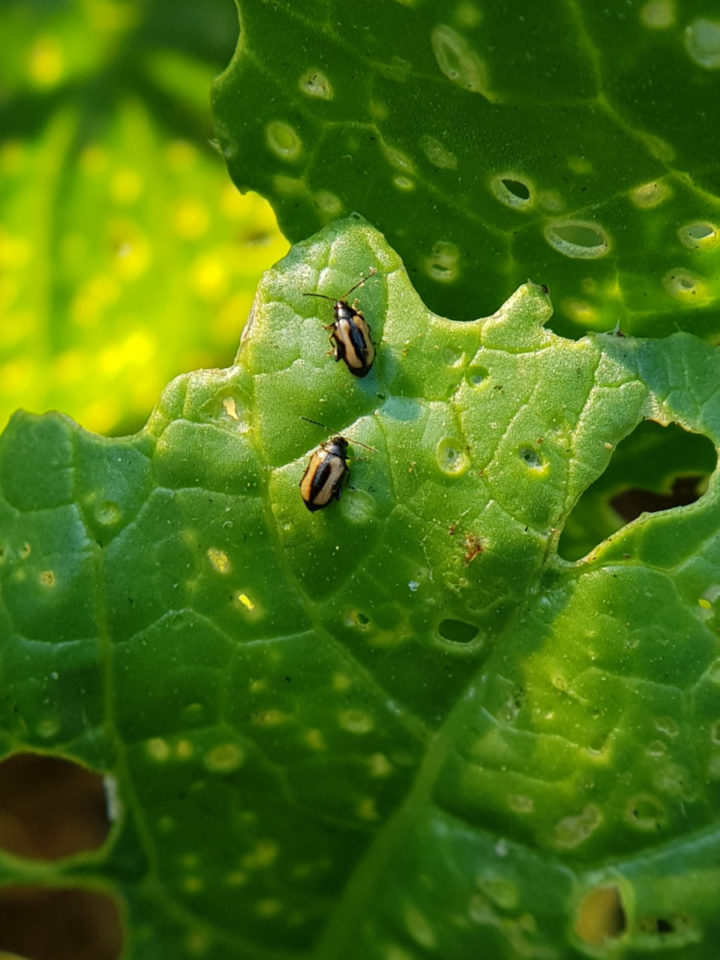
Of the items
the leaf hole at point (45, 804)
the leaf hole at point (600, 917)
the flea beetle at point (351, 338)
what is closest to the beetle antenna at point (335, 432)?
the flea beetle at point (351, 338)

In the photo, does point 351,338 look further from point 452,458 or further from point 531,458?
point 531,458

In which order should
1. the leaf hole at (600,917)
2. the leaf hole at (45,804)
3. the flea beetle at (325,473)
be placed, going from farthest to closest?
1. the leaf hole at (45,804)
2. the leaf hole at (600,917)
3. the flea beetle at (325,473)

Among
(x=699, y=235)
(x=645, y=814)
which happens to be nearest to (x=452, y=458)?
(x=699, y=235)

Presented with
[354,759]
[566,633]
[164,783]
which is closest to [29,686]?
[164,783]

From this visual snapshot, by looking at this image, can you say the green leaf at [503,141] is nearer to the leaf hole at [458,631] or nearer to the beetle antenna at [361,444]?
the beetle antenna at [361,444]

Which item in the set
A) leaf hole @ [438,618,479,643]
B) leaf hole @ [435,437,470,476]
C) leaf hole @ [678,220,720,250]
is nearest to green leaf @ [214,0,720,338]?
leaf hole @ [678,220,720,250]

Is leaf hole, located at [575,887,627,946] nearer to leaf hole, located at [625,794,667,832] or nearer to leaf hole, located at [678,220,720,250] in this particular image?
leaf hole, located at [625,794,667,832]

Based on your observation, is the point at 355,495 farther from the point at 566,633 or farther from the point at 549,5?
the point at 549,5
